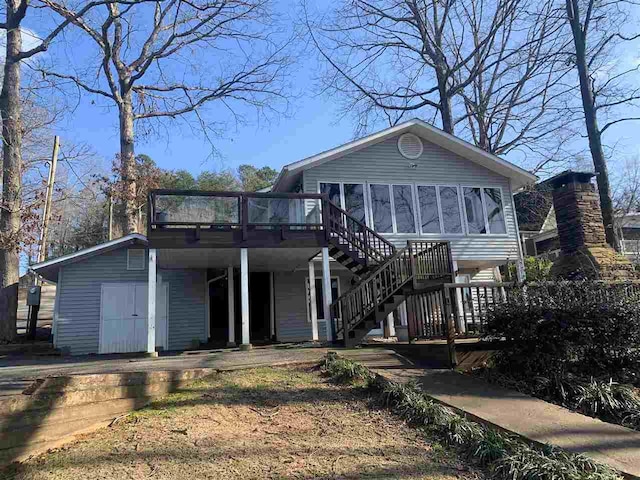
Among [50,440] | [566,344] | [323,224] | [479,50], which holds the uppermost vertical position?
[479,50]

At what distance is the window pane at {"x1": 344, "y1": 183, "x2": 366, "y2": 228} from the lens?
13.5 meters

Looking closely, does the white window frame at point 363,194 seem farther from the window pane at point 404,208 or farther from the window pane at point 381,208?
the window pane at point 404,208

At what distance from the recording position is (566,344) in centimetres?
579

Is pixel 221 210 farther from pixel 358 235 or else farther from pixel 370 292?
pixel 370 292

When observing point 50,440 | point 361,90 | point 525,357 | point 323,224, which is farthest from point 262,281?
point 361,90

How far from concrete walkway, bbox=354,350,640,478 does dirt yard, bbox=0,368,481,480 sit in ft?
2.71

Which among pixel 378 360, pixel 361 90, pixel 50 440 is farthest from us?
pixel 361 90

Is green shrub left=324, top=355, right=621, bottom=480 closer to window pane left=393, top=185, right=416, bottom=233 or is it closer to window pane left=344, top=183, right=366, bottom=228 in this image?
window pane left=344, top=183, right=366, bottom=228

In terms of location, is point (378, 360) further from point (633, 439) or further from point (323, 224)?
point (323, 224)

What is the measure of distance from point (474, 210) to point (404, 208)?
2.44m

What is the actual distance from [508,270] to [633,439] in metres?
11.2

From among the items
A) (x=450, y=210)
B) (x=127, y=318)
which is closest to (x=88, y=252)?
(x=127, y=318)

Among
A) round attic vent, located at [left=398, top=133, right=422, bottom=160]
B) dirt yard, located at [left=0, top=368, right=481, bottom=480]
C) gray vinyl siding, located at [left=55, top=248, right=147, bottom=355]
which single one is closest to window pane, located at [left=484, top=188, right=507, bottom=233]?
round attic vent, located at [left=398, top=133, right=422, bottom=160]

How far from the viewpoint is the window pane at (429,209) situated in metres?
14.1
